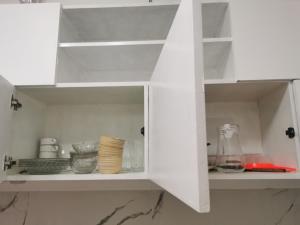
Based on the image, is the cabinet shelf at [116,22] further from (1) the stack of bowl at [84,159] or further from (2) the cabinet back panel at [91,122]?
(1) the stack of bowl at [84,159]

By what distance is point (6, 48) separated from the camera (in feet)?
2.87

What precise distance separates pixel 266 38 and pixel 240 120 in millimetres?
393

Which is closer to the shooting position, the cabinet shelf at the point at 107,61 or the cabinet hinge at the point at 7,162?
the cabinet hinge at the point at 7,162

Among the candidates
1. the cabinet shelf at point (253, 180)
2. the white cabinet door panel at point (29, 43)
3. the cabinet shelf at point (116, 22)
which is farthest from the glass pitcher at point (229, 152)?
the white cabinet door panel at point (29, 43)

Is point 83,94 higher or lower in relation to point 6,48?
lower

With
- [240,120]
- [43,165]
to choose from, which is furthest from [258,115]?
[43,165]

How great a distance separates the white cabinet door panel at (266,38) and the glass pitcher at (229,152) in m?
0.19

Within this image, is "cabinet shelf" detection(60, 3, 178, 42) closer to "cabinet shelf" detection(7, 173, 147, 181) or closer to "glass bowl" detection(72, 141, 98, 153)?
"glass bowl" detection(72, 141, 98, 153)

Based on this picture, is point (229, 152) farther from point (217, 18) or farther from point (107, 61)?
point (107, 61)

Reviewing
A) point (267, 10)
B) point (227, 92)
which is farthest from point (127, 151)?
point (267, 10)

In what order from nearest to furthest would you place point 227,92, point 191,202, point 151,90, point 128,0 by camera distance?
point 191,202, point 151,90, point 227,92, point 128,0

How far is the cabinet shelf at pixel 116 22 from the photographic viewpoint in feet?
2.96

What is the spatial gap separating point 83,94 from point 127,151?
0.33 m

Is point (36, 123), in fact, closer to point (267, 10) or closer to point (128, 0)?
point (128, 0)
